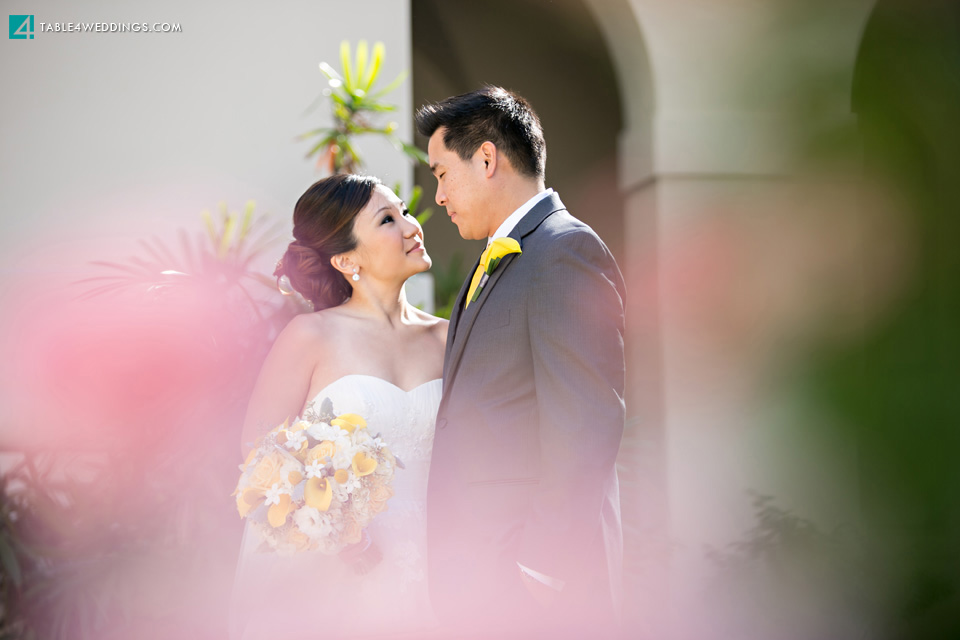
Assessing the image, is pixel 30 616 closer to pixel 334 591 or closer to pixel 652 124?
pixel 334 591

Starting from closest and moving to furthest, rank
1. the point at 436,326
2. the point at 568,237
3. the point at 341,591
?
the point at 568,237 < the point at 341,591 < the point at 436,326

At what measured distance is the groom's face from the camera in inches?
103

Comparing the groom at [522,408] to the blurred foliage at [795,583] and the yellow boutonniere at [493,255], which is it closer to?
the yellow boutonniere at [493,255]

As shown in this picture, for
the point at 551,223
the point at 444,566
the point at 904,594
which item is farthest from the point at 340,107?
the point at 904,594

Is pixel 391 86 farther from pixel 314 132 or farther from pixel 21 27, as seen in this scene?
pixel 21 27

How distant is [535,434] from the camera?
2.37 meters

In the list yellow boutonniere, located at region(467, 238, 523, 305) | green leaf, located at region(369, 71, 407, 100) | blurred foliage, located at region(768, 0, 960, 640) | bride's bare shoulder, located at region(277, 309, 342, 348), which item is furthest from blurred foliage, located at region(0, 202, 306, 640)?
blurred foliage, located at region(768, 0, 960, 640)

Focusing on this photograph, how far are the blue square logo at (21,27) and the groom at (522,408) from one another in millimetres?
3158

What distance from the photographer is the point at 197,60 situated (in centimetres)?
485

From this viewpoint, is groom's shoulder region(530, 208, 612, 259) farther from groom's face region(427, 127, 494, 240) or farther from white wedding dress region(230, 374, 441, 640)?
white wedding dress region(230, 374, 441, 640)

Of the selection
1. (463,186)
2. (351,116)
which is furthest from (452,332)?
(351,116)

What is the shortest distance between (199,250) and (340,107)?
3.59 ft

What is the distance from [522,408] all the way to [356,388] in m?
0.82

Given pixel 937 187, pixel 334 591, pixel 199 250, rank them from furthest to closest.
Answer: pixel 937 187
pixel 199 250
pixel 334 591
